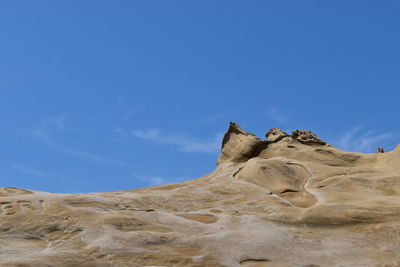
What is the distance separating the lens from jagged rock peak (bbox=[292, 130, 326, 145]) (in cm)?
2733

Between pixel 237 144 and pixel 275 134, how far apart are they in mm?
2575

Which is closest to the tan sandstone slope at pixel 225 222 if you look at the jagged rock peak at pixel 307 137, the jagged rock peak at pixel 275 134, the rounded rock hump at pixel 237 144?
the rounded rock hump at pixel 237 144

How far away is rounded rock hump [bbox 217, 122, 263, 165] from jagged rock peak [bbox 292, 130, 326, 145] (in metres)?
2.45

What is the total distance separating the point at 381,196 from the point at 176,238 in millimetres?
9320

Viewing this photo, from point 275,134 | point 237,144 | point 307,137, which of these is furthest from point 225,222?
point 307,137

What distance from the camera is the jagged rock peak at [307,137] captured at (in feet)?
89.7

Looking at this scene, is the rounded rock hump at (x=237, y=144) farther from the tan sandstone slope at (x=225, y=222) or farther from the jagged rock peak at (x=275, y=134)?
the tan sandstone slope at (x=225, y=222)

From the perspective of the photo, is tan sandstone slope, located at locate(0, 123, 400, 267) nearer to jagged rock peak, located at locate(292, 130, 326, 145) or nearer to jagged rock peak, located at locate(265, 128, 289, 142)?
jagged rock peak, located at locate(292, 130, 326, 145)

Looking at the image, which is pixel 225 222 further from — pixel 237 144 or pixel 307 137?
pixel 307 137

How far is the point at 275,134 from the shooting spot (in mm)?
28172

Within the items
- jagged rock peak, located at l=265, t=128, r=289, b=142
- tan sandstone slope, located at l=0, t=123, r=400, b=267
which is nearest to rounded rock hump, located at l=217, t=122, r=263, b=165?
jagged rock peak, located at l=265, t=128, r=289, b=142

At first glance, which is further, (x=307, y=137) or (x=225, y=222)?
(x=307, y=137)

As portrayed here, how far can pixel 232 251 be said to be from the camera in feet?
46.6

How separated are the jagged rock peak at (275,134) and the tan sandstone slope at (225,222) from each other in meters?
4.27
